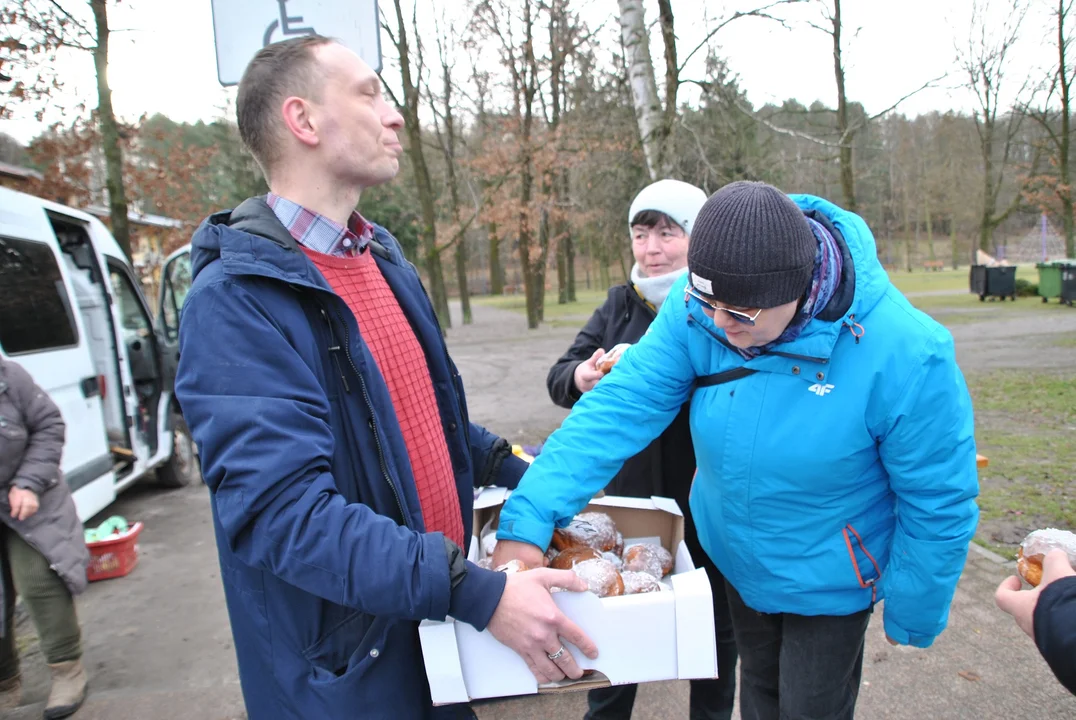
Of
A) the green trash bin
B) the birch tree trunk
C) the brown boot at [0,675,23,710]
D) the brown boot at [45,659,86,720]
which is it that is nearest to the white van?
the brown boot at [0,675,23,710]

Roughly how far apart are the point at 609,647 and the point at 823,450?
0.76 metres

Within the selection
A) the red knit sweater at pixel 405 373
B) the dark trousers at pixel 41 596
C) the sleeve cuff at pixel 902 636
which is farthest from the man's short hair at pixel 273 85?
the dark trousers at pixel 41 596

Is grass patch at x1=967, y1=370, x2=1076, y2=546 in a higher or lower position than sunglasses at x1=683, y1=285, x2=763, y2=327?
lower

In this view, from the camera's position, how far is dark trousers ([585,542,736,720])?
8.37 ft

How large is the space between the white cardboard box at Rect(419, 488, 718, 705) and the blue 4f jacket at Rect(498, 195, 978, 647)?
1.17 feet

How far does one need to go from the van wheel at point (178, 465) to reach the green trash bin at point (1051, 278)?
21.4 m

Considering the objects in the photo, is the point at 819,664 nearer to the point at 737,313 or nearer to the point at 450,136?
the point at 737,313

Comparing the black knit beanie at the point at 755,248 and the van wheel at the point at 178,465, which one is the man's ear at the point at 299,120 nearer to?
the black knit beanie at the point at 755,248

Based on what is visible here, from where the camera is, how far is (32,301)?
Answer: 4.55 meters

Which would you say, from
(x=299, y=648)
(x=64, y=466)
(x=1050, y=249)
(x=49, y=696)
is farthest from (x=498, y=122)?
(x=1050, y=249)

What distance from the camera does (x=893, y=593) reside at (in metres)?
1.84

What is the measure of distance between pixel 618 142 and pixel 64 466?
14.2 metres

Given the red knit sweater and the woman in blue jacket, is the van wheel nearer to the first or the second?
the red knit sweater

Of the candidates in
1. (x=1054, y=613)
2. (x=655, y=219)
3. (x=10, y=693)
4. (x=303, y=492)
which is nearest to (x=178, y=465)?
(x=10, y=693)
